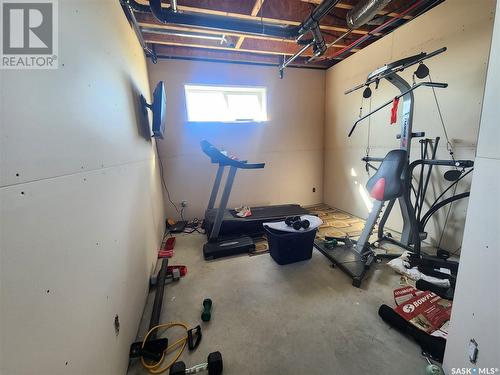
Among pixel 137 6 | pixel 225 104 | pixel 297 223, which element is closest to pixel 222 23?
pixel 137 6

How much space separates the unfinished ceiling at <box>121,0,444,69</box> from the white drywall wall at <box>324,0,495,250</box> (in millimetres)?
232

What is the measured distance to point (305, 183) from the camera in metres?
4.45

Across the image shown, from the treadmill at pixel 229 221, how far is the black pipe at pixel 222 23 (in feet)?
4.09

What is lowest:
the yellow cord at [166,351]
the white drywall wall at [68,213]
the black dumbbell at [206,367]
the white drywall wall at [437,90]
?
the yellow cord at [166,351]

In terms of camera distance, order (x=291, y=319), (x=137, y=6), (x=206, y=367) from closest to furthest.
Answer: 1. (x=206, y=367)
2. (x=291, y=319)
3. (x=137, y=6)

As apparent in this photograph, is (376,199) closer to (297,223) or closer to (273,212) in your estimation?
(297,223)

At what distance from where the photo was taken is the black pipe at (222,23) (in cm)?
207

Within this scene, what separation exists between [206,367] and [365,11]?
324 centimetres

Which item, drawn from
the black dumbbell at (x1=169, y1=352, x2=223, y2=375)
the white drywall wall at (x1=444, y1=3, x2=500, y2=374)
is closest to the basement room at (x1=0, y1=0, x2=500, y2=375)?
the white drywall wall at (x1=444, y1=3, x2=500, y2=374)

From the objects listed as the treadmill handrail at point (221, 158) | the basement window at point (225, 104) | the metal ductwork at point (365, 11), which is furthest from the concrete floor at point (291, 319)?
the basement window at point (225, 104)

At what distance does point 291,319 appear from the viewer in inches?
61.8

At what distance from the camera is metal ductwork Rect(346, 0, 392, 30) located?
1.98 m

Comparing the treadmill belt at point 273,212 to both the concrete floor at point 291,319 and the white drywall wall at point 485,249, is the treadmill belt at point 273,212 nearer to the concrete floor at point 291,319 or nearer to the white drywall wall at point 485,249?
the concrete floor at point 291,319

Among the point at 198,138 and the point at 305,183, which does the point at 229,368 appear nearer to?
the point at 198,138
